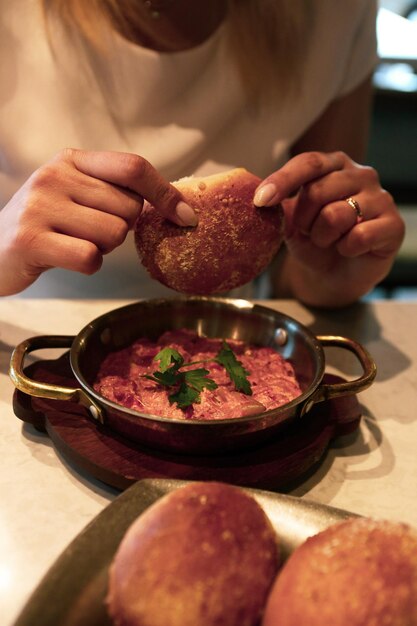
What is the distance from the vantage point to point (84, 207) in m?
0.91

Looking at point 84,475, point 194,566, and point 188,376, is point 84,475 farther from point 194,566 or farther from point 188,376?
point 194,566

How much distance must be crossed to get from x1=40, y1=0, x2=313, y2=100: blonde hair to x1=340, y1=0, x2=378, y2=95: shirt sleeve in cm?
15

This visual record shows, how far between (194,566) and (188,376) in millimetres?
430

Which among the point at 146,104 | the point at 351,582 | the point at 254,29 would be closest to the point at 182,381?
the point at 351,582

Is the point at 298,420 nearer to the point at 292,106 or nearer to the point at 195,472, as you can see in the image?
the point at 195,472

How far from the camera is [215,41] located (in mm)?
1391

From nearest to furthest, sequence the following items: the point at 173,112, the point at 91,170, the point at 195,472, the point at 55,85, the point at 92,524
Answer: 1. the point at 92,524
2. the point at 195,472
3. the point at 91,170
4. the point at 55,85
5. the point at 173,112

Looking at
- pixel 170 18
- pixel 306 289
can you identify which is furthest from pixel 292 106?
pixel 306 289

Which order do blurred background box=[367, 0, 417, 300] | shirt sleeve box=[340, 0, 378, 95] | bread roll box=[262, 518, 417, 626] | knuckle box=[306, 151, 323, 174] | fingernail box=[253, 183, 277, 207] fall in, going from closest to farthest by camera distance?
bread roll box=[262, 518, 417, 626] < fingernail box=[253, 183, 277, 207] < knuckle box=[306, 151, 323, 174] < shirt sleeve box=[340, 0, 378, 95] < blurred background box=[367, 0, 417, 300]

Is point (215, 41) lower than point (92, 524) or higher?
higher

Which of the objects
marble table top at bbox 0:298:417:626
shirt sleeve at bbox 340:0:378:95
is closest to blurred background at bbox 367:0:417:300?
shirt sleeve at bbox 340:0:378:95

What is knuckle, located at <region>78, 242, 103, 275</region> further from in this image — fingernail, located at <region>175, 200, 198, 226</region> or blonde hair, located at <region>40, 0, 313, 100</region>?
blonde hair, located at <region>40, 0, 313, 100</region>

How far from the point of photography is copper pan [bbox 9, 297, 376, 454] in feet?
2.55

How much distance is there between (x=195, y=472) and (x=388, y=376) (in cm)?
51
